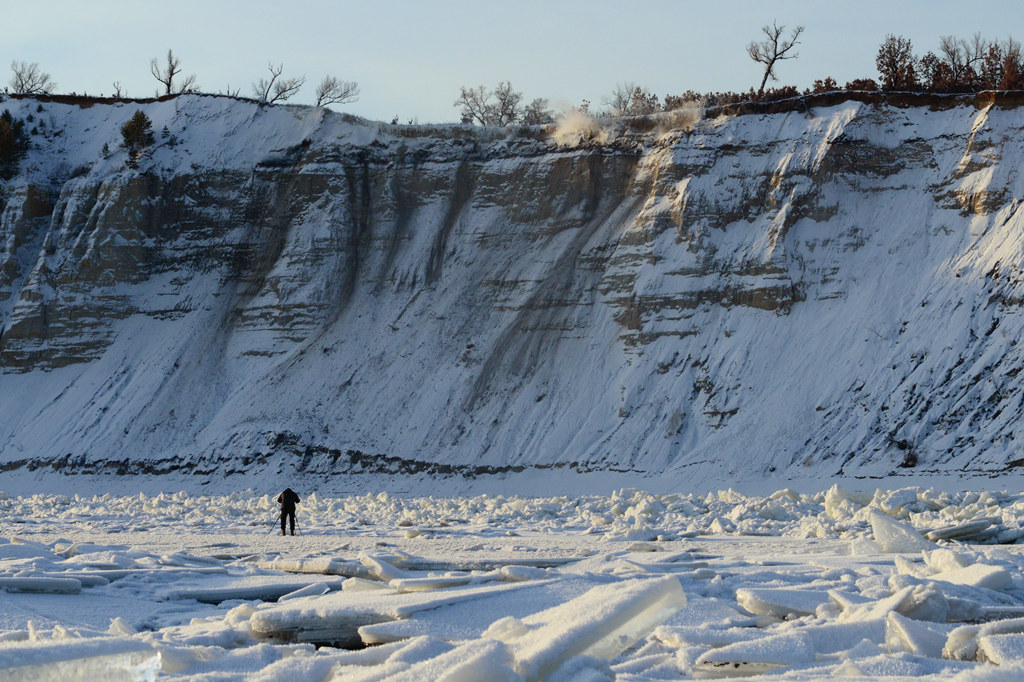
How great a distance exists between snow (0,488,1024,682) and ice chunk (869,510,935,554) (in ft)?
0.08

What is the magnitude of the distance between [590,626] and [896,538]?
19.3ft

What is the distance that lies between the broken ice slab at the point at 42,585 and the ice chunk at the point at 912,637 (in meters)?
6.81

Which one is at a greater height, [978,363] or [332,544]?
[978,363]

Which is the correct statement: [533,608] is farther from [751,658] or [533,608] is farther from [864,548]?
[864,548]

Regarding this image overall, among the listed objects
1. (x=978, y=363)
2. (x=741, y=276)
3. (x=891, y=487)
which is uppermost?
(x=741, y=276)

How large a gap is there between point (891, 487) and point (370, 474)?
48.6 feet

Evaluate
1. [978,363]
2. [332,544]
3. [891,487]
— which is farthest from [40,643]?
[978,363]

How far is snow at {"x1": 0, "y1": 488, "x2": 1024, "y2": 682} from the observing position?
6652 mm

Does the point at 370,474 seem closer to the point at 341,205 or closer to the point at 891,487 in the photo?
the point at 341,205

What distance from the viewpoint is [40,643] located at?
6746 mm

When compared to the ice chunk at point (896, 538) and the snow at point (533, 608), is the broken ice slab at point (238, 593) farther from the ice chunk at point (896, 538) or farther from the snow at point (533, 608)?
the ice chunk at point (896, 538)

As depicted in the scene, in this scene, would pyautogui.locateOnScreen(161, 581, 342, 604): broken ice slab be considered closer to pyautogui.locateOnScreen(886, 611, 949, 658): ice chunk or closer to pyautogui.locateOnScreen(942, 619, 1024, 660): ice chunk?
pyautogui.locateOnScreen(886, 611, 949, 658): ice chunk

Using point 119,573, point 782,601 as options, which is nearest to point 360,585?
point 119,573

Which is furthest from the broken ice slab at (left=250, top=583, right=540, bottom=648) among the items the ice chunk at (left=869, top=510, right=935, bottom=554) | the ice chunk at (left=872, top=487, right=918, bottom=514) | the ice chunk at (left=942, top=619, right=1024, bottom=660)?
the ice chunk at (left=872, top=487, right=918, bottom=514)
